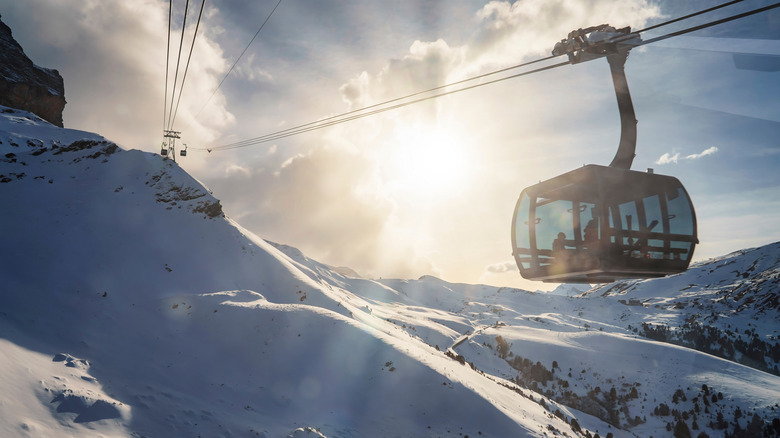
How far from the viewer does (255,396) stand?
19.0 m

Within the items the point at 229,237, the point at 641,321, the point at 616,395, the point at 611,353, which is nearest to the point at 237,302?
the point at 229,237

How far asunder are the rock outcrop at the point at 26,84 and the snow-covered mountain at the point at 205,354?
45.6m

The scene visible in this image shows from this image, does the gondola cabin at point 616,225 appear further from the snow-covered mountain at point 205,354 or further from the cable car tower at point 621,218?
the snow-covered mountain at point 205,354

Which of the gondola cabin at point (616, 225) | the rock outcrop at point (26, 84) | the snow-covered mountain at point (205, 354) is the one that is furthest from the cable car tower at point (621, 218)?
the rock outcrop at point (26, 84)

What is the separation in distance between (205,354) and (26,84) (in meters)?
113

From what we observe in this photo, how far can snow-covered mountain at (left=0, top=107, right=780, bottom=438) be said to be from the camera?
1551cm

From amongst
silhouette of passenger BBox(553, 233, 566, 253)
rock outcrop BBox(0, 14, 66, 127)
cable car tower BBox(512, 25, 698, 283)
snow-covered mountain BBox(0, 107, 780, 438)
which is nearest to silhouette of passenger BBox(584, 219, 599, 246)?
cable car tower BBox(512, 25, 698, 283)

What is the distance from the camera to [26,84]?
8969cm

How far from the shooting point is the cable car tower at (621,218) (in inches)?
326

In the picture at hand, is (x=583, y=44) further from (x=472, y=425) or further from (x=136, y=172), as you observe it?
(x=136, y=172)

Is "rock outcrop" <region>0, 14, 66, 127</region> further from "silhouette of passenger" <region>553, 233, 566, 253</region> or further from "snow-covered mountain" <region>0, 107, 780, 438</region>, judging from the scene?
"silhouette of passenger" <region>553, 233, 566, 253</region>

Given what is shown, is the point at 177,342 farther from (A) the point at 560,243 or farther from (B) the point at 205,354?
Result: (A) the point at 560,243

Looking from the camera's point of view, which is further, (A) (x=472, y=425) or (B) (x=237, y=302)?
(B) (x=237, y=302)

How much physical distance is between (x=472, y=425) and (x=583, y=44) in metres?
19.7
